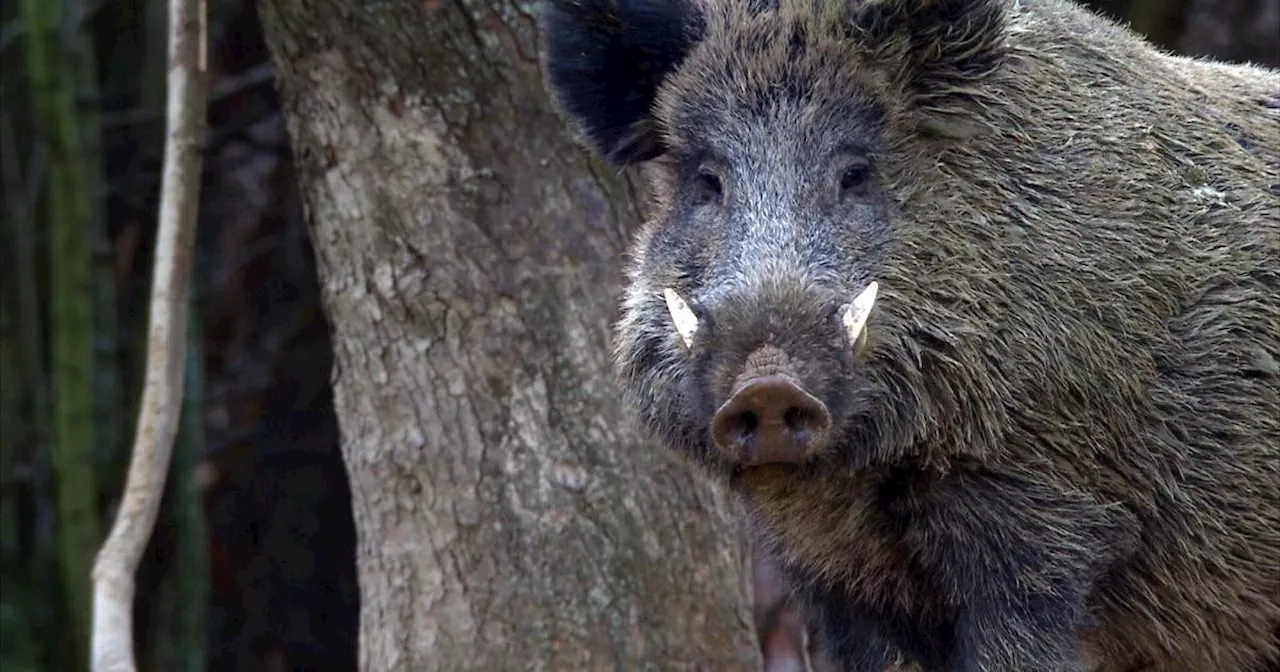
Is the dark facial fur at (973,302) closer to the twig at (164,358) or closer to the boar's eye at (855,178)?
the boar's eye at (855,178)

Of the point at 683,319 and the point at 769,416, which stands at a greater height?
the point at 683,319

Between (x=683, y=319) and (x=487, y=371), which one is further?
(x=487, y=371)

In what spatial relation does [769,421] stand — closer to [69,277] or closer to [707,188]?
[707,188]

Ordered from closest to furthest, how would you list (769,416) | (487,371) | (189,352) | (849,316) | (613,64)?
(769,416)
(849,316)
(613,64)
(487,371)
(189,352)

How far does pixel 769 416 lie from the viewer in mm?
3357

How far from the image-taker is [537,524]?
4953mm

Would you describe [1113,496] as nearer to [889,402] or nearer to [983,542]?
[983,542]

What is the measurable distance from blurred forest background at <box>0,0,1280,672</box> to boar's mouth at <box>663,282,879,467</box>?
130 inches

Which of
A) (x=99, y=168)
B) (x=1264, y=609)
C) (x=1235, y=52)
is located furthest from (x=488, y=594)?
(x=1235, y=52)

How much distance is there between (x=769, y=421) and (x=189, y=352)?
4597 millimetres

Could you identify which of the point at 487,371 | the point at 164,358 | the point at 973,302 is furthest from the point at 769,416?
the point at 164,358

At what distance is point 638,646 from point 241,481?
4.81 metres

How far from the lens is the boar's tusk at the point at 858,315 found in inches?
141

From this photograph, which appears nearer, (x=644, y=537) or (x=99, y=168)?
(x=644, y=537)
